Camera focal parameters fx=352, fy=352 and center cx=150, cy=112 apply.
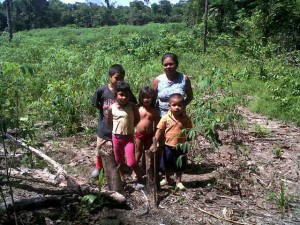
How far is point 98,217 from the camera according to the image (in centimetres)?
310

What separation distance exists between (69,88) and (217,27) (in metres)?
17.8

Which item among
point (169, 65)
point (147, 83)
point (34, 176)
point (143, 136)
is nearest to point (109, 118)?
point (143, 136)

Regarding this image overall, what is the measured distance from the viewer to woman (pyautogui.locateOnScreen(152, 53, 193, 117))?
145 inches

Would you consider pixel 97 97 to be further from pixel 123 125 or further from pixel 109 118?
pixel 123 125

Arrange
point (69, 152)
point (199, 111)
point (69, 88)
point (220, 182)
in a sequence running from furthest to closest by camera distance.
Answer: point (69, 88)
point (69, 152)
point (220, 182)
point (199, 111)

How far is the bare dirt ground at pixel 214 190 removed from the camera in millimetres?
→ 3150

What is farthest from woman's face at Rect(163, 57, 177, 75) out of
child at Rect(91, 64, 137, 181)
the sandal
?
the sandal

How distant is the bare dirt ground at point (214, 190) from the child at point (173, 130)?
32cm

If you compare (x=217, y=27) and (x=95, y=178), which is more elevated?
(x=217, y=27)

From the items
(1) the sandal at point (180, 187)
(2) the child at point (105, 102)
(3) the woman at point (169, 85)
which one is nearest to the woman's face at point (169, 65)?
(3) the woman at point (169, 85)

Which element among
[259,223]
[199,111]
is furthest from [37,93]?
[259,223]

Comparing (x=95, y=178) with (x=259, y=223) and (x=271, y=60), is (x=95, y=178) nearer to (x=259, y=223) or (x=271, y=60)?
(x=259, y=223)

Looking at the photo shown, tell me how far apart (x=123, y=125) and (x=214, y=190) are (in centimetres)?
120

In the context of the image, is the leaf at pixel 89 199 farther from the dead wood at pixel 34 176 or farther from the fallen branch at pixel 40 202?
the dead wood at pixel 34 176
